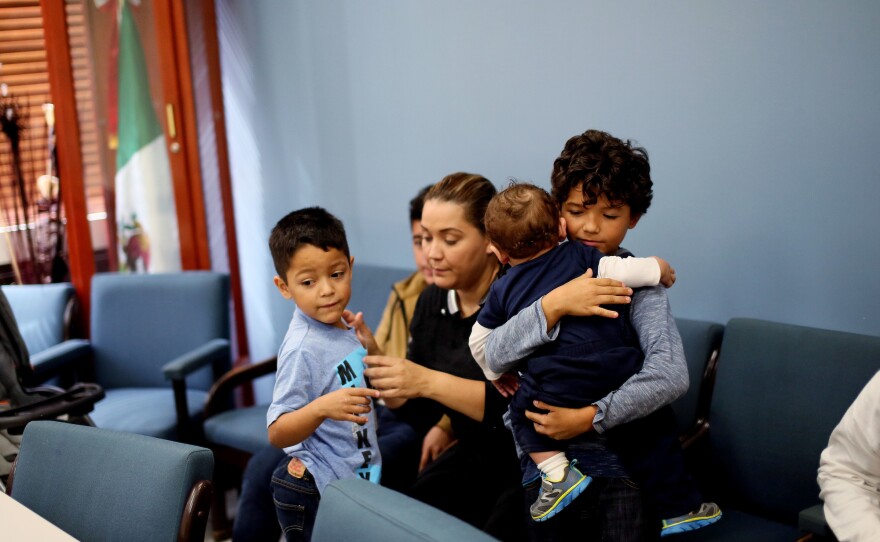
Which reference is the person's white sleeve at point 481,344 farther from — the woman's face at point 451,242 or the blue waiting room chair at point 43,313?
the blue waiting room chair at point 43,313

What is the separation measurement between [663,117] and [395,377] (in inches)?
45.6

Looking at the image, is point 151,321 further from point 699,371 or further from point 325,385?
point 699,371

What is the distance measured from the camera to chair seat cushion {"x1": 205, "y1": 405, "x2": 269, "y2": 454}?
2.82 m

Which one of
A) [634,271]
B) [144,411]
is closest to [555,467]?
[634,271]

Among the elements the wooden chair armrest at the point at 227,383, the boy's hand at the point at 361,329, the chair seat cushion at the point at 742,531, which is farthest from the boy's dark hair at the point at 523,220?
the wooden chair armrest at the point at 227,383

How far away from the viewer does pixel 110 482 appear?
1572mm

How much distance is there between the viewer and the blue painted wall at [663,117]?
7.07 feet

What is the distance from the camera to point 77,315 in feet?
11.9

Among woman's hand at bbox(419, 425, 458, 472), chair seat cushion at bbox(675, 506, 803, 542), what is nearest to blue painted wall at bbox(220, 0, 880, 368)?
chair seat cushion at bbox(675, 506, 803, 542)

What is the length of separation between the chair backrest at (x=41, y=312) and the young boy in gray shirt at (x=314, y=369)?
207 cm

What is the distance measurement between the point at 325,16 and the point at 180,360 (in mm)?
1486

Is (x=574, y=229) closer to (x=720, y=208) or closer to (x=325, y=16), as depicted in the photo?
(x=720, y=208)

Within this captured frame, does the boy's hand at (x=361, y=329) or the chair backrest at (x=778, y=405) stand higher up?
the boy's hand at (x=361, y=329)

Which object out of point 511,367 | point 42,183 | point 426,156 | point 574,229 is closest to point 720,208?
point 574,229
